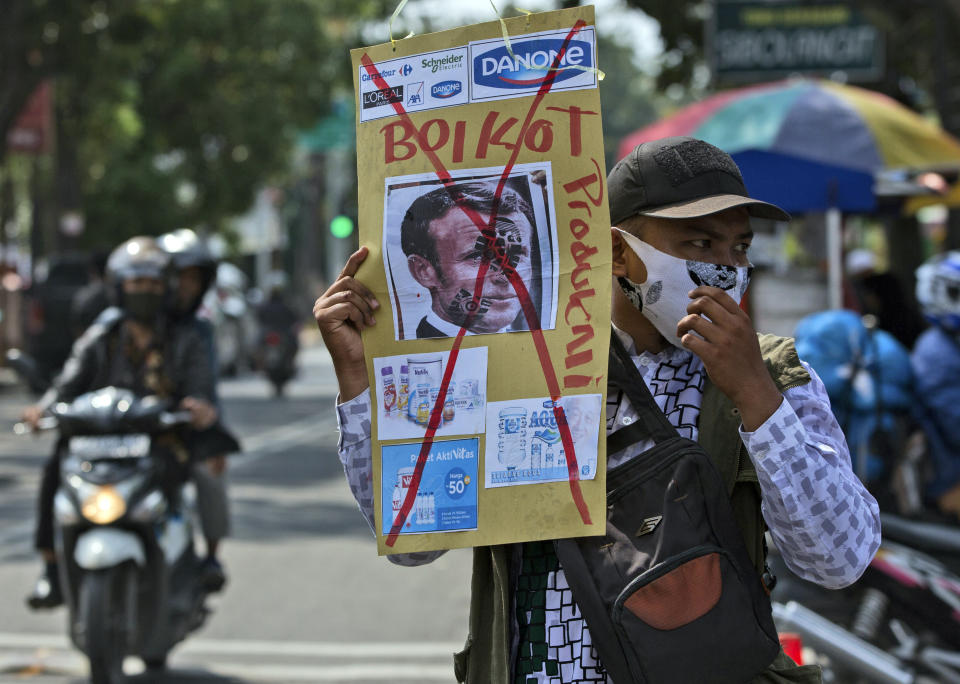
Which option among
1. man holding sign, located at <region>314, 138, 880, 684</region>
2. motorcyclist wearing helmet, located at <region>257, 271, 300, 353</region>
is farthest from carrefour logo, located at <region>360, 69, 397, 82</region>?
motorcyclist wearing helmet, located at <region>257, 271, 300, 353</region>

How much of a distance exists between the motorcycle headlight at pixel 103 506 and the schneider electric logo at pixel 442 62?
3539 millimetres

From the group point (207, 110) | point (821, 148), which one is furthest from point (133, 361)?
point (207, 110)

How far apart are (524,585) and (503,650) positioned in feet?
0.37

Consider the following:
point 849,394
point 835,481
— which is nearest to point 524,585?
point 835,481

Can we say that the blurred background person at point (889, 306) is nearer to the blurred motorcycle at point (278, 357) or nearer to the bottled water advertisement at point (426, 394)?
the bottled water advertisement at point (426, 394)

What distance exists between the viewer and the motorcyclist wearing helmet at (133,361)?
19.6 ft

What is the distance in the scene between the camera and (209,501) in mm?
6598

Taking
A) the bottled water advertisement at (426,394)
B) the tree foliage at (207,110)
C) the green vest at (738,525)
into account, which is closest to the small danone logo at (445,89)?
the bottled water advertisement at (426,394)

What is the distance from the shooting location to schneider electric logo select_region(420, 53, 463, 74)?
2.37 metres

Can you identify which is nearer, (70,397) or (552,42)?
(552,42)

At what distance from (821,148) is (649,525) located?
20.9ft

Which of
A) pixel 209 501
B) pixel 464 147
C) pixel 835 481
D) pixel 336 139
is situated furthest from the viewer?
pixel 336 139

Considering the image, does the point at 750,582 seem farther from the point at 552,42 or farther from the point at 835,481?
the point at 552,42

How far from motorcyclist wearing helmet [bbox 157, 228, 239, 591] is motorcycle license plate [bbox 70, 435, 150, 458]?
0.65 m
